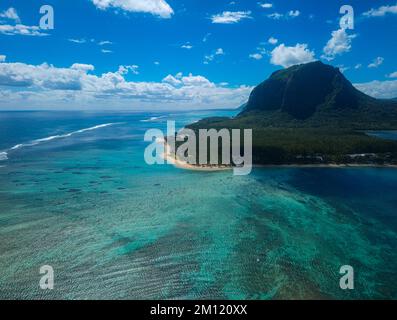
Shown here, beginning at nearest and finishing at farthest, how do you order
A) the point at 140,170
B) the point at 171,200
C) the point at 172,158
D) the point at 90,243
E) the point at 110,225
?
the point at 90,243 → the point at 110,225 → the point at 171,200 → the point at 140,170 → the point at 172,158

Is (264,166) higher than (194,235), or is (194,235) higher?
(264,166)

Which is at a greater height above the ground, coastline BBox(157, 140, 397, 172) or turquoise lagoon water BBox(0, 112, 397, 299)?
coastline BBox(157, 140, 397, 172)

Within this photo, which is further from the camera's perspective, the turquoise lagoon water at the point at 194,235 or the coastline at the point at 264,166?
the coastline at the point at 264,166

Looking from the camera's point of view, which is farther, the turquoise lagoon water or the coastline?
the coastline

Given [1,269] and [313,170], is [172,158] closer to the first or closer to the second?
[313,170]

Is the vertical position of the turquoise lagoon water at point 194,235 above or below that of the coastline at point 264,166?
below

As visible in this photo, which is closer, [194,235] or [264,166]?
[194,235]
